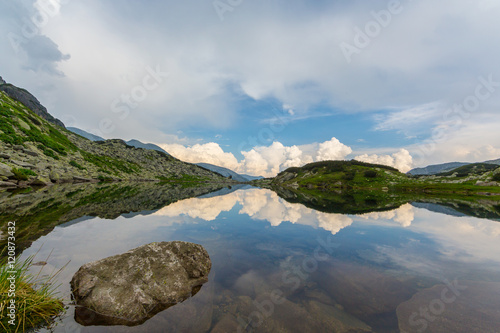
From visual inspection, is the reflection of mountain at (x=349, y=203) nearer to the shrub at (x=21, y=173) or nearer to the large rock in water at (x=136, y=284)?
the large rock in water at (x=136, y=284)

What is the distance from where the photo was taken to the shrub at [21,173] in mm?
52237

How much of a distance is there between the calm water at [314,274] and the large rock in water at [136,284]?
1.77ft

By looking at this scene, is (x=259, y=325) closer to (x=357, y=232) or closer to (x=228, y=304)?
(x=228, y=304)

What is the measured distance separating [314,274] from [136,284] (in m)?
10.0

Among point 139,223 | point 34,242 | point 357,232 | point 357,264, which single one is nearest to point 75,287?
point 34,242

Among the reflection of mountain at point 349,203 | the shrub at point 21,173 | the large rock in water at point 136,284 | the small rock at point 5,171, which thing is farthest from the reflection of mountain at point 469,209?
the shrub at point 21,173

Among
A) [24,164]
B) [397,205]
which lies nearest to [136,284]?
[397,205]

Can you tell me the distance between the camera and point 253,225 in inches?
1030

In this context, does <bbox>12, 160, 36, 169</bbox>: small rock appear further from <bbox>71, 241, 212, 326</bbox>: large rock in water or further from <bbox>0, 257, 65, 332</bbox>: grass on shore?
<bbox>0, 257, 65, 332</bbox>: grass on shore

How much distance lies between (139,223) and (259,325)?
20793mm

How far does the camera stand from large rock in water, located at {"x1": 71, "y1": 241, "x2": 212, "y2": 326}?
8187mm

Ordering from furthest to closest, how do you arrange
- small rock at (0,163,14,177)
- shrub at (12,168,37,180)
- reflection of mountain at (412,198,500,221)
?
shrub at (12,168,37,180) < small rock at (0,163,14,177) < reflection of mountain at (412,198,500,221)

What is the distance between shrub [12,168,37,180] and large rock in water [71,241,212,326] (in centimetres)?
6825

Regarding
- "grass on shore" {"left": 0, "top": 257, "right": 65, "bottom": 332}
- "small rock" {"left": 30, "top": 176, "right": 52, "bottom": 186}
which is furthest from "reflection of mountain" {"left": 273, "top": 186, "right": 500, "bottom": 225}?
"small rock" {"left": 30, "top": 176, "right": 52, "bottom": 186}
